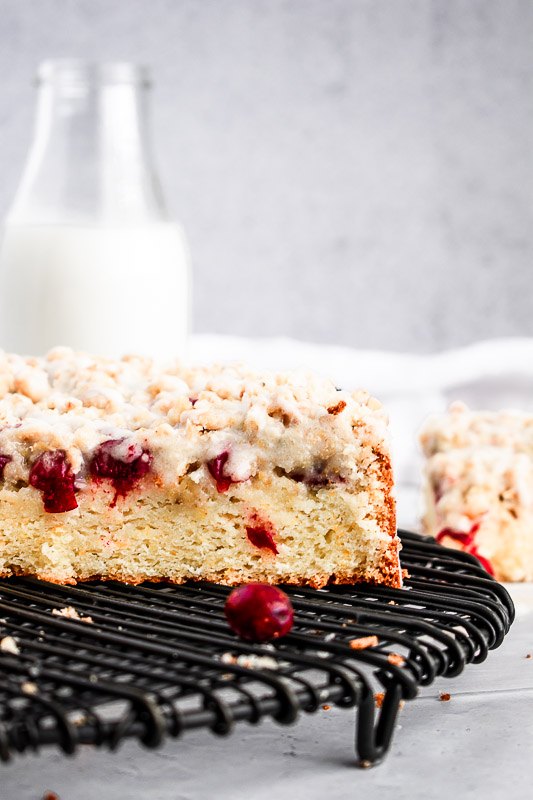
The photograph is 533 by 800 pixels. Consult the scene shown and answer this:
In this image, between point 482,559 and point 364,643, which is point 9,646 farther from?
point 482,559

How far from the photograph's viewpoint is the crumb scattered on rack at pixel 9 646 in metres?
2.00

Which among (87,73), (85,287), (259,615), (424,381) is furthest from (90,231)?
(259,615)

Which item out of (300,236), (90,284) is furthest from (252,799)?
(300,236)

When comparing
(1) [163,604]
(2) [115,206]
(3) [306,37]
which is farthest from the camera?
(3) [306,37]

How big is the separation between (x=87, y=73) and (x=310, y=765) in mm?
2886

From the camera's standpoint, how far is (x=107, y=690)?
5.71 feet

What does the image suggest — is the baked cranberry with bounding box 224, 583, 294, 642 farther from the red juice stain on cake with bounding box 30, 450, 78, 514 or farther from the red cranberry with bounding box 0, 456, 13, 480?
the red cranberry with bounding box 0, 456, 13, 480

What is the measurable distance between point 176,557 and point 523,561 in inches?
46.2

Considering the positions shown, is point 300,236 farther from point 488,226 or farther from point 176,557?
point 176,557

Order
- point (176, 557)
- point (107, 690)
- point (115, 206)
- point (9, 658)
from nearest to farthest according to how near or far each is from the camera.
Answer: point (107, 690), point (9, 658), point (176, 557), point (115, 206)

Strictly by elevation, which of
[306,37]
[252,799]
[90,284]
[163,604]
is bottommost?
[252,799]

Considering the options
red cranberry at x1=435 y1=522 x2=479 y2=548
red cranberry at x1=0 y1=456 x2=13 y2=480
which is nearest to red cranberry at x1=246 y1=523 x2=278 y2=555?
red cranberry at x1=0 y1=456 x2=13 y2=480

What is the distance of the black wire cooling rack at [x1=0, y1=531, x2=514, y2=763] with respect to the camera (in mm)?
1709

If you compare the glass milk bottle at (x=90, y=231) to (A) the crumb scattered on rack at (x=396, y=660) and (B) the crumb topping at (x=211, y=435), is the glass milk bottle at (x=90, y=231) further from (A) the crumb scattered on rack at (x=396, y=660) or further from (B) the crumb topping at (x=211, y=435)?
(A) the crumb scattered on rack at (x=396, y=660)
